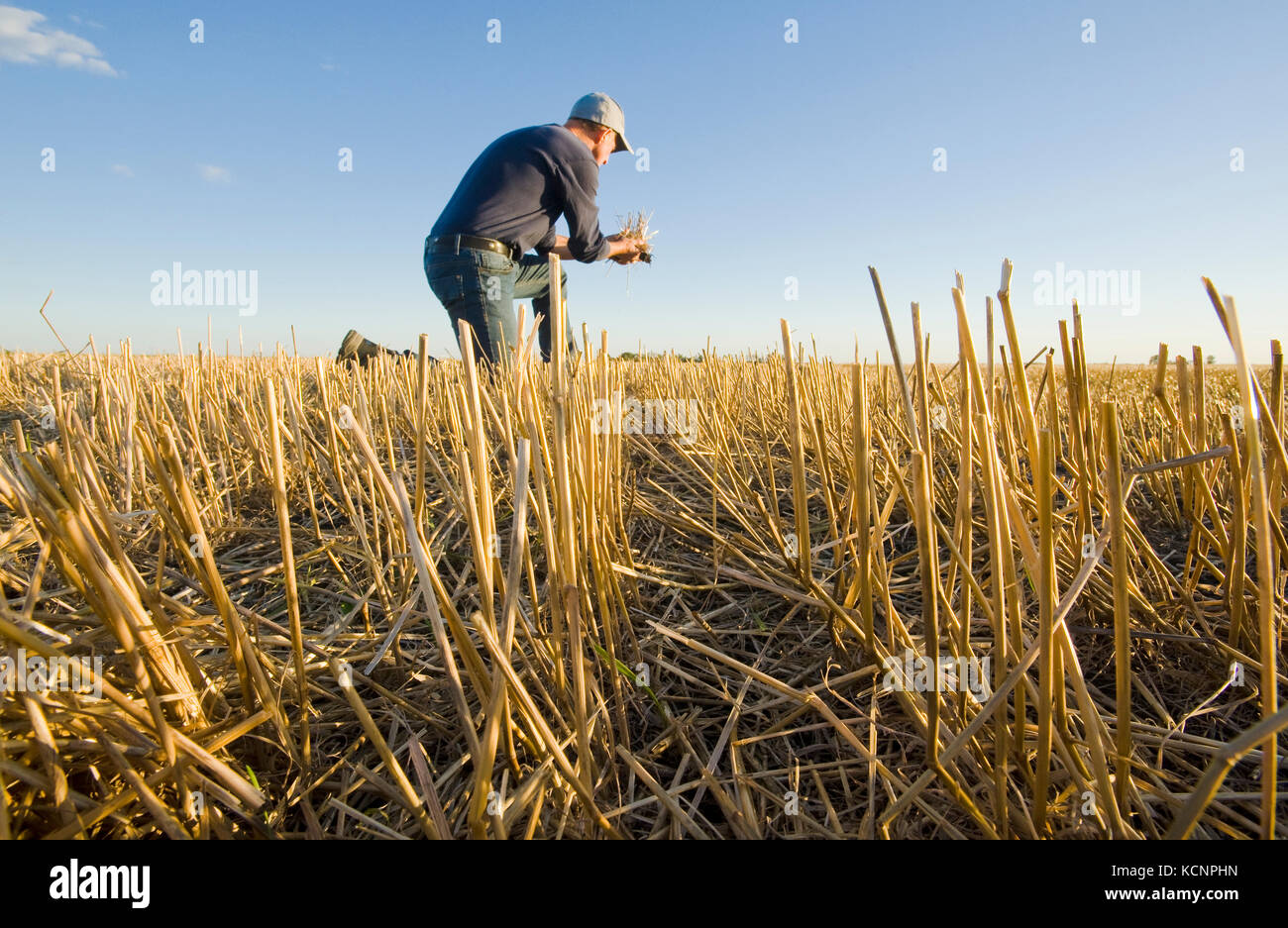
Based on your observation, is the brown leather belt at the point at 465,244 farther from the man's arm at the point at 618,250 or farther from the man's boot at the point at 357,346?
the man's boot at the point at 357,346

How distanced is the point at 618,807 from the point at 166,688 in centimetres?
46

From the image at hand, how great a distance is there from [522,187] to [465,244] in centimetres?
39

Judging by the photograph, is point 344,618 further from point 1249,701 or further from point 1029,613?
point 1249,701

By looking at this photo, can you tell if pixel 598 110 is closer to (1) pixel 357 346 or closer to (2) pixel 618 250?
(2) pixel 618 250

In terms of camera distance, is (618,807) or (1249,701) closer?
(618,807)

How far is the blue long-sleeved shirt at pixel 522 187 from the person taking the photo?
2.77 m

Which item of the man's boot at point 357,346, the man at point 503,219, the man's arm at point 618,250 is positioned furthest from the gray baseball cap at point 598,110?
the man's boot at point 357,346

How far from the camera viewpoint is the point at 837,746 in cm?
71

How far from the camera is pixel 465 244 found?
2.76 meters

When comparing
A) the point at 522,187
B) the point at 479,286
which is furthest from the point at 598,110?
the point at 479,286

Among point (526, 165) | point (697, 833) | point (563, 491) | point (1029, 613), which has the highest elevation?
point (526, 165)
